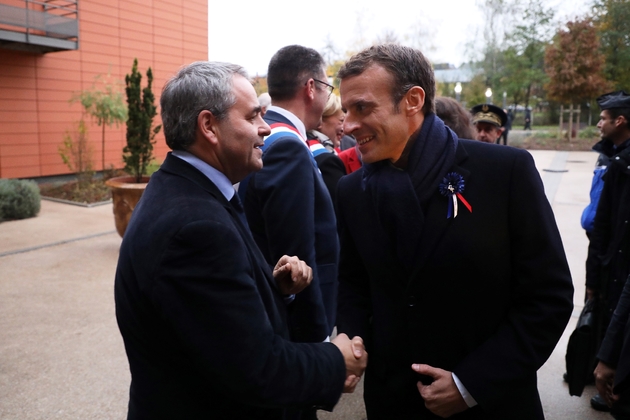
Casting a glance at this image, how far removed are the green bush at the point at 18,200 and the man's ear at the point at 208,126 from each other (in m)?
10.1

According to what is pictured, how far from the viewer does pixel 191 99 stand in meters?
1.64

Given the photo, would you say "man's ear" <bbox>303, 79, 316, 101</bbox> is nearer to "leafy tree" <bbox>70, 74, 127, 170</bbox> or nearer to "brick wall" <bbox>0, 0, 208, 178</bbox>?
"leafy tree" <bbox>70, 74, 127, 170</bbox>

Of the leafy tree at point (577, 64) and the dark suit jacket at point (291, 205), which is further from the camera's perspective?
the leafy tree at point (577, 64)

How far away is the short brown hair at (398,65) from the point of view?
1.81 metres

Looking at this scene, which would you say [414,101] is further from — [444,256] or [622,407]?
[622,407]

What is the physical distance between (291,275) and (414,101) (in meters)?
0.77

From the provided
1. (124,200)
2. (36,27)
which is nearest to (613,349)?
(124,200)

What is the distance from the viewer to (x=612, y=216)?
3.58 m

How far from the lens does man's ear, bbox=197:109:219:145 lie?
1639 millimetres

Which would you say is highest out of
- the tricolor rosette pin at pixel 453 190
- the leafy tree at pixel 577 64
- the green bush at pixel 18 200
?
the leafy tree at pixel 577 64

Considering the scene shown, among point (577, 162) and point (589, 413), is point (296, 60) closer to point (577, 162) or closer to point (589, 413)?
point (589, 413)

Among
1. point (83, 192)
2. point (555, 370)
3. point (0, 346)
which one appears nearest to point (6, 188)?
point (83, 192)

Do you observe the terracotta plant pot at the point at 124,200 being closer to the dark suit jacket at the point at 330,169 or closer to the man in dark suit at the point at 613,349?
the dark suit jacket at the point at 330,169

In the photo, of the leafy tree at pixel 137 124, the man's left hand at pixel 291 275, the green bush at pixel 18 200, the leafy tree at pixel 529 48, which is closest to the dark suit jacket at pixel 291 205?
the man's left hand at pixel 291 275
